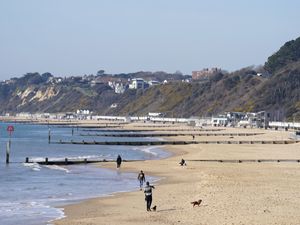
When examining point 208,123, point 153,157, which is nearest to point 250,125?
point 208,123

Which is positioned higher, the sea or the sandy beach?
the sandy beach

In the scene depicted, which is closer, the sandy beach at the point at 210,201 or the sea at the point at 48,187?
the sandy beach at the point at 210,201

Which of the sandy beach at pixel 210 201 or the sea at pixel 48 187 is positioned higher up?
the sandy beach at pixel 210 201

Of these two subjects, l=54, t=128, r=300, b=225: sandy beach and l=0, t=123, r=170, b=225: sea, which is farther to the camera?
l=0, t=123, r=170, b=225: sea

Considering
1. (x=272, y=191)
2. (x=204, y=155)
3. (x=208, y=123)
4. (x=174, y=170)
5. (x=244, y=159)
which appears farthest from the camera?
(x=208, y=123)

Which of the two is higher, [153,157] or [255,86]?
[255,86]

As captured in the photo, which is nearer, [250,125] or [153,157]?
[153,157]

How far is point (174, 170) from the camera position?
46656mm

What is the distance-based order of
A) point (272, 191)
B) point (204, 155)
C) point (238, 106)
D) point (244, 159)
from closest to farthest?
point (272, 191) < point (244, 159) < point (204, 155) < point (238, 106)

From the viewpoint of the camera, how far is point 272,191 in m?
30.2

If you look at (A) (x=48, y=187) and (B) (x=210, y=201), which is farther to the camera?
(A) (x=48, y=187)

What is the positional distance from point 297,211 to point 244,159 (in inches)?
1197

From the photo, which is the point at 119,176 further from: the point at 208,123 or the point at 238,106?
the point at 238,106

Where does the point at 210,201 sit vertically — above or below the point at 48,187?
above
